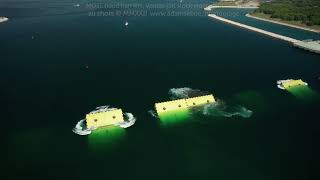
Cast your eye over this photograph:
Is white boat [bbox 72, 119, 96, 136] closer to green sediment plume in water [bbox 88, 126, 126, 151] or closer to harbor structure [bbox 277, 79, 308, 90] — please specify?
green sediment plume in water [bbox 88, 126, 126, 151]

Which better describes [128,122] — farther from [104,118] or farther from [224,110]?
[224,110]

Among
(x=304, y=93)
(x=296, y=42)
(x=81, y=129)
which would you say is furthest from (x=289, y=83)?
(x=81, y=129)

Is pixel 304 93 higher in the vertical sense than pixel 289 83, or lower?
lower

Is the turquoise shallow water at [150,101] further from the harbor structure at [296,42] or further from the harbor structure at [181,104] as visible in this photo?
the harbor structure at [181,104]

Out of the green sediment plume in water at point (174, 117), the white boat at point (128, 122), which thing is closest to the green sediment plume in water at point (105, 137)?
the white boat at point (128, 122)

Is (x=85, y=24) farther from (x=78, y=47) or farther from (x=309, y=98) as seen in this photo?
(x=309, y=98)

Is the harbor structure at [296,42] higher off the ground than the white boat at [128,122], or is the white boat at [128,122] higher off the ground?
the harbor structure at [296,42]
